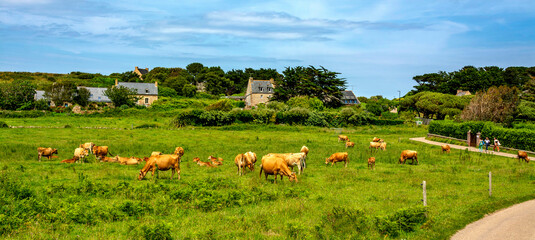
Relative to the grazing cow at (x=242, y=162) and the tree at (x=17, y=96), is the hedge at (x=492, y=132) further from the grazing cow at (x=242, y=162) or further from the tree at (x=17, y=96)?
the tree at (x=17, y=96)

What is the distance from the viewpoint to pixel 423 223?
45.0 ft

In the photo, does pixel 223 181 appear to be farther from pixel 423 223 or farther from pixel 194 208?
pixel 423 223

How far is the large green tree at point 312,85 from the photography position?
9775 cm

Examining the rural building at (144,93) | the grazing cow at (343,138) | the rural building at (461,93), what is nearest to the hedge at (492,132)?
the grazing cow at (343,138)

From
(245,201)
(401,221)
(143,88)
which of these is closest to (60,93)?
(143,88)

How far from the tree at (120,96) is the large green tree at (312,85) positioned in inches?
1370

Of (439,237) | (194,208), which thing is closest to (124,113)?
(194,208)

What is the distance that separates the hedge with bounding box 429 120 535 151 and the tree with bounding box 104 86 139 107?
2592 inches

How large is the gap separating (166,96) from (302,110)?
2035 inches

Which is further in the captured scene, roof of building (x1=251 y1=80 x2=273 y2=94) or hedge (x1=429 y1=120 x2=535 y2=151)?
roof of building (x1=251 y1=80 x2=273 y2=94)

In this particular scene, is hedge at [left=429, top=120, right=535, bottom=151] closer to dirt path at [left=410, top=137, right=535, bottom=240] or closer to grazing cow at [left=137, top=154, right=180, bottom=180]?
dirt path at [left=410, top=137, right=535, bottom=240]

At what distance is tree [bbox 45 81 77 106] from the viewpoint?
285ft

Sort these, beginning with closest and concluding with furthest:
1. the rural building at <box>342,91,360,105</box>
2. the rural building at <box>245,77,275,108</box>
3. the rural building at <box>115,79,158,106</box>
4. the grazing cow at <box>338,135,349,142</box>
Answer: the grazing cow at <box>338,135,349,142</box> < the rural building at <box>115,79,158,106</box> < the rural building at <box>245,77,275,108</box> < the rural building at <box>342,91,360,105</box>

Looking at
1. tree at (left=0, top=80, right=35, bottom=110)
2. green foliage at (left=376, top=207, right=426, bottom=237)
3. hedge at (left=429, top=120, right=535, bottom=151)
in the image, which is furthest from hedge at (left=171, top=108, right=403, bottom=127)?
green foliage at (left=376, top=207, right=426, bottom=237)
